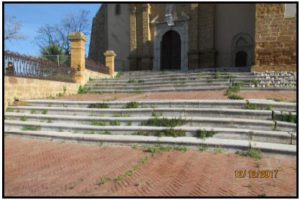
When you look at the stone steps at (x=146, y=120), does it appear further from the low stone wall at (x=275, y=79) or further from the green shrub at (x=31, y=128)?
the low stone wall at (x=275, y=79)

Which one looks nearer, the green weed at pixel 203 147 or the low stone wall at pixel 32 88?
the green weed at pixel 203 147

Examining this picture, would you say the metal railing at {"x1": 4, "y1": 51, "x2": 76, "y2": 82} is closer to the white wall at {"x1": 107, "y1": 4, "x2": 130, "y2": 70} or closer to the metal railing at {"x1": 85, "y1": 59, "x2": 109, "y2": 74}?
the metal railing at {"x1": 85, "y1": 59, "x2": 109, "y2": 74}

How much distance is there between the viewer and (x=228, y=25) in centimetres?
2048

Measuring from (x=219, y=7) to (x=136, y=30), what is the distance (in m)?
5.71

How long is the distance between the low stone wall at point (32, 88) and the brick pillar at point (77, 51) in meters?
0.76

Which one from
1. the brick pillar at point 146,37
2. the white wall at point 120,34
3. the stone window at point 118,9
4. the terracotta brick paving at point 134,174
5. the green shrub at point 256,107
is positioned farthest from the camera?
the stone window at point 118,9

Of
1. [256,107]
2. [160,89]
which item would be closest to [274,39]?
[160,89]

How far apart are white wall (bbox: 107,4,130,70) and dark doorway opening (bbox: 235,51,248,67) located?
7.46 metres

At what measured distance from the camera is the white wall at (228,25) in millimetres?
19922

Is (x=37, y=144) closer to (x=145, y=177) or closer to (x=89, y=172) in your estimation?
(x=89, y=172)

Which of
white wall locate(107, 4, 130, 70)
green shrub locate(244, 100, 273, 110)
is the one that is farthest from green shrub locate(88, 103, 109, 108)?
white wall locate(107, 4, 130, 70)

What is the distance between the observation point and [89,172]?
4.81 metres
